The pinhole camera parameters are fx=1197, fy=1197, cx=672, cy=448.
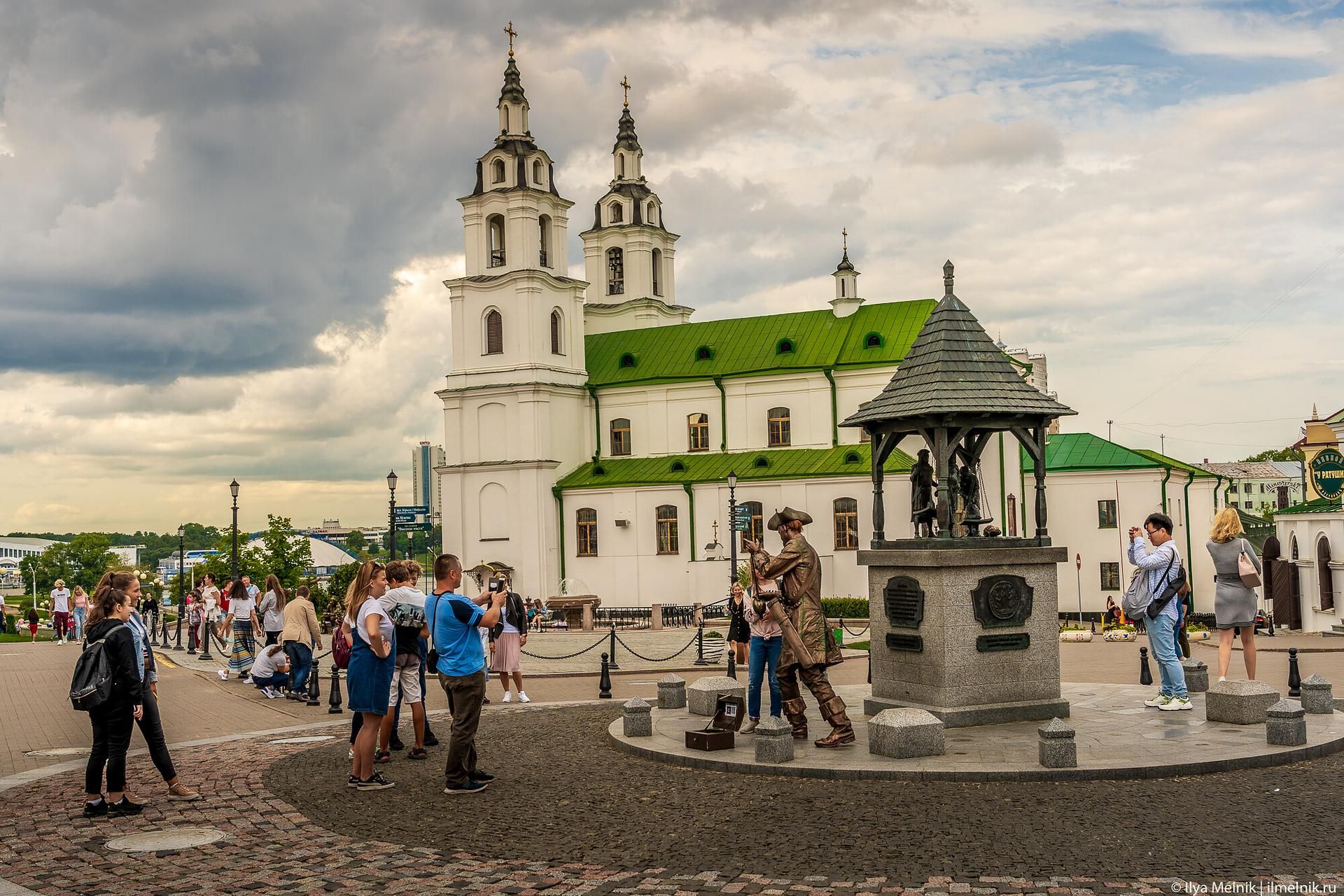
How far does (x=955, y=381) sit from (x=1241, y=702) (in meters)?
4.66

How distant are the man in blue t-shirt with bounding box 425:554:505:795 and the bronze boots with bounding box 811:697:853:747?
11.2ft

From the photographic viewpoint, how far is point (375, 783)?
36.7ft

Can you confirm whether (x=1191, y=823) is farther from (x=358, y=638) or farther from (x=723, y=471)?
(x=723, y=471)

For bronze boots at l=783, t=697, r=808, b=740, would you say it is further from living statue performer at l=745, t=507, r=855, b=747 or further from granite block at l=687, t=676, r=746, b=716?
granite block at l=687, t=676, r=746, b=716

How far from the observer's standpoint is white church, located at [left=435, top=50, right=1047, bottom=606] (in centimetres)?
5225

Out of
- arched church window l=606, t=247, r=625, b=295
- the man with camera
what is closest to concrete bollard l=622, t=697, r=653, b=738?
the man with camera

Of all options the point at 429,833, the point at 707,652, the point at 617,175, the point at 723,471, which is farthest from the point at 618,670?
the point at 617,175

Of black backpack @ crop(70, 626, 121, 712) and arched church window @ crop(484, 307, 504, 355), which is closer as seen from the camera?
black backpack @ crop(70, 626, 121, 712)

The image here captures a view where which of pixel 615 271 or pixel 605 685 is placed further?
pixel 615 271

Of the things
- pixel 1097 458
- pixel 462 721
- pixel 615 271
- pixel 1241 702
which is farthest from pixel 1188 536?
pixel 462 721

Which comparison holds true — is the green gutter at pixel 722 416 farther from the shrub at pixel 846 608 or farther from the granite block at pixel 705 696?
the granite block at pixel 705 696

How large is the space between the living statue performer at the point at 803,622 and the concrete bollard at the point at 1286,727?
398 cm

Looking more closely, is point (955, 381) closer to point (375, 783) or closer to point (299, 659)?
point (375, 783)

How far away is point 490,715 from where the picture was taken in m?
16.6
